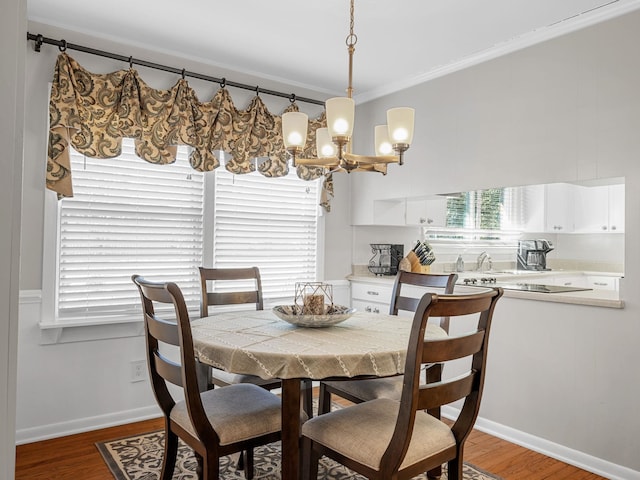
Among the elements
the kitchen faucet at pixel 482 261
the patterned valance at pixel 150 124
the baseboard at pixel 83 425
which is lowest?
the baseboard at pixel 83 425

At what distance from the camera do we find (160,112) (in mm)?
3250

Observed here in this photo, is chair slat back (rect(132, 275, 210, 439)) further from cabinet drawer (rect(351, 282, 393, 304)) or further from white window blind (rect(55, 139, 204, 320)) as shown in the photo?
cabinet drawer (rect(351, 282, 393, 304))

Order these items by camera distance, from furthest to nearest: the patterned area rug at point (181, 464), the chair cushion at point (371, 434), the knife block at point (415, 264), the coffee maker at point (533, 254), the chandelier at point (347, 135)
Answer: the coffee maker at point (533, 254) < the knife block at point (415, 264) < the patterned area rug at point (181, 464) < the chandelier at point (347, 135) < the chair cushion at point (371, 434)

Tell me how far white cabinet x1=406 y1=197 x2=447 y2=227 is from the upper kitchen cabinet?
6.01 ft

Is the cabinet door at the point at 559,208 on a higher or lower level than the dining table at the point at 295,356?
higher

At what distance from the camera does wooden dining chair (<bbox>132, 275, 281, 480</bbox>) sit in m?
1.78

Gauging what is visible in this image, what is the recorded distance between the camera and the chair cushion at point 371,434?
66.1 inches

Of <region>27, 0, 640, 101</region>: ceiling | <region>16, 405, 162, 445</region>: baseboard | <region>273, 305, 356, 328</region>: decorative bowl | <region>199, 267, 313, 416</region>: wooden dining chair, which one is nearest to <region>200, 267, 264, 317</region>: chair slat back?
<region>199, 267, 313, 416</region>: wooden dining chair

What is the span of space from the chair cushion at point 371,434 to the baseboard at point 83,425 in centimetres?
185

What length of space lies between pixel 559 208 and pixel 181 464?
4.65 m

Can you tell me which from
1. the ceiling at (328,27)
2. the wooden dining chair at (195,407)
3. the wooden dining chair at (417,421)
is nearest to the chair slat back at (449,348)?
the wooden dining chair at (417,421)

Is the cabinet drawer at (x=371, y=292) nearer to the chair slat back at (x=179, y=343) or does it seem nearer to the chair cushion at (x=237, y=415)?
the chair cushion at (x=237, y=415)

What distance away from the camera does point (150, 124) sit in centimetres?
321

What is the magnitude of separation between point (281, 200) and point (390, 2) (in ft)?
5.98
